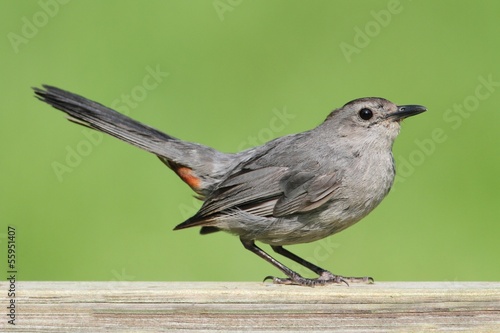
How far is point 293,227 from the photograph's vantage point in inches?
163

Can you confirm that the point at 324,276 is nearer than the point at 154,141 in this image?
Yes

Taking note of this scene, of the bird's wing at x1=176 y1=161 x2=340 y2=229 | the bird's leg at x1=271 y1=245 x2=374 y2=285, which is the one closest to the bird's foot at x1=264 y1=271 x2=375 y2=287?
the bird's leg at x1=271 y1=245 x2=374 y2=285

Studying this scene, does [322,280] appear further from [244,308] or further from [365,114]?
[365,114]

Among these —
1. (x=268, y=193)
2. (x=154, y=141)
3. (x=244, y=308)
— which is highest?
→ (x=154, y=141)

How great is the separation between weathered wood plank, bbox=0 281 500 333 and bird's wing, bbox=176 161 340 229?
1260 mm

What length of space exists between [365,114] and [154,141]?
1177 mm

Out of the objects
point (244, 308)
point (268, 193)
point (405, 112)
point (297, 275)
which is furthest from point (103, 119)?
point (244, 308)

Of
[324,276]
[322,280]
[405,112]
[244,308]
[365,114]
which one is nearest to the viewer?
[244,308]

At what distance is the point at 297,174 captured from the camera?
173 inches

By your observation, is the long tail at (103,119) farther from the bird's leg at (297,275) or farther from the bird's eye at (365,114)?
the bird's eye at (365,114)

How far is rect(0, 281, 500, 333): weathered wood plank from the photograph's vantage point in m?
2.67

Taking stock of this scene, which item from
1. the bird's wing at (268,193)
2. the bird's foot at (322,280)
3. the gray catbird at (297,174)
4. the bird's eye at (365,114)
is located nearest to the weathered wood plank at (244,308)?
the bird's foot at (322,280)

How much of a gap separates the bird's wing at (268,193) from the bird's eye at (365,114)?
1.18 feet

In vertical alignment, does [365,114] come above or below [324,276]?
above
